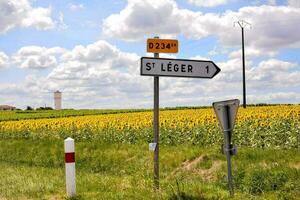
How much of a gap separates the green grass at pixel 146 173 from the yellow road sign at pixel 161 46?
255 centimetres

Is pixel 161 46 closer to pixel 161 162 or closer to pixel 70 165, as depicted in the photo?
pixel 70 165

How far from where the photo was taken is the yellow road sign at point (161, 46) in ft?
29.3

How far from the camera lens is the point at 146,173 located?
11.2m

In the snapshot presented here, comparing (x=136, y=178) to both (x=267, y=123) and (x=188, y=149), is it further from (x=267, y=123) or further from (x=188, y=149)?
(x=267, y=123)

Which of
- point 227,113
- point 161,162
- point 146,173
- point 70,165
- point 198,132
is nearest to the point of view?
point 227,113

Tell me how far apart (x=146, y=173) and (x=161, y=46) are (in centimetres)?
356

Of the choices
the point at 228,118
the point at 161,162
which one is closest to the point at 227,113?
the point at 228,118

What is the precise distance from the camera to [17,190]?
10211 millimetres

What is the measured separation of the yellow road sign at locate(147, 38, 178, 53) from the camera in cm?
895

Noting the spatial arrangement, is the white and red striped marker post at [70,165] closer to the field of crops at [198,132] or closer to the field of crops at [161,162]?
the field of crops at [161,162]

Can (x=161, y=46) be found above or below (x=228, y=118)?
above

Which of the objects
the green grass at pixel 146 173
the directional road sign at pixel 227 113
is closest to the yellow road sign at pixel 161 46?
the directional road sign at pixel 227 113

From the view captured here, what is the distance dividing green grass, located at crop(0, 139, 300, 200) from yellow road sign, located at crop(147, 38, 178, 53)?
2.55m

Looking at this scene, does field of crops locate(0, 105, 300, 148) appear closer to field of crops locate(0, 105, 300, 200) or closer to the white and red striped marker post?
field of crops locate(0, 105, 300, 200)
